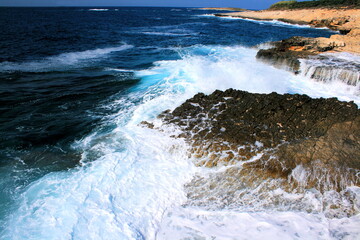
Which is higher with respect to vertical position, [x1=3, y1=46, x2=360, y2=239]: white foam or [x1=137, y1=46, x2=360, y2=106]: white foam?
[x1=137, y1=46, x2=360, y2=106]: white foam

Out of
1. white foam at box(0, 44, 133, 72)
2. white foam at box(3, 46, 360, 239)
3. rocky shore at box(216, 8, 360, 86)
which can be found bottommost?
white foam at box(3, 46, 360, 239)

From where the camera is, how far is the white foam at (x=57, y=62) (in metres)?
14.8

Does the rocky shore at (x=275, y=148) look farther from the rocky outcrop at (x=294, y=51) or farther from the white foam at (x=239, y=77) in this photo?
the rocky outcrop at (x=294, y=51)

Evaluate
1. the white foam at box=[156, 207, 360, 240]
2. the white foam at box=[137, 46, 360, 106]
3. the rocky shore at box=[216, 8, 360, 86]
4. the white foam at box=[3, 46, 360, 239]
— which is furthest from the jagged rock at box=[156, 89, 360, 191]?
the rocky shore at box=[216, 8, 360, 86]

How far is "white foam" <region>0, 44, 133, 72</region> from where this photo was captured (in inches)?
584

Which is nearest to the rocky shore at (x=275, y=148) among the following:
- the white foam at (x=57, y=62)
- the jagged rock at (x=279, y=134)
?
the jagged rock at (x=279, y=134)

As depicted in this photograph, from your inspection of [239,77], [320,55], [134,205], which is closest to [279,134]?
[134,205]

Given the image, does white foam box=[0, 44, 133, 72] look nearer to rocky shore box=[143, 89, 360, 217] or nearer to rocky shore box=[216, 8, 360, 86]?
rocky shore box=[143, 89, 360, 217]

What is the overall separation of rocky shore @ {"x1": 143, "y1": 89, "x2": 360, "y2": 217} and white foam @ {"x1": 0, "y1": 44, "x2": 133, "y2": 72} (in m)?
11.3

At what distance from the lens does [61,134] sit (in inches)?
310

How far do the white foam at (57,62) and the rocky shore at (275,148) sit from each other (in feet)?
37.2

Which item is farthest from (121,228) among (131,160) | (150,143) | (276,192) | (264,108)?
(264,108)

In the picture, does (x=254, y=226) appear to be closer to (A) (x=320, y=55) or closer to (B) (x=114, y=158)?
(B) (x=114, y=158)

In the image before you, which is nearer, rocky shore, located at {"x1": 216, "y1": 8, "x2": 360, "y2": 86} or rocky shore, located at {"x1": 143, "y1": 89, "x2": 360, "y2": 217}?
rocky shore, located at {"x1": 143, "y1": 89, "x2": 360, "y2": 217}
